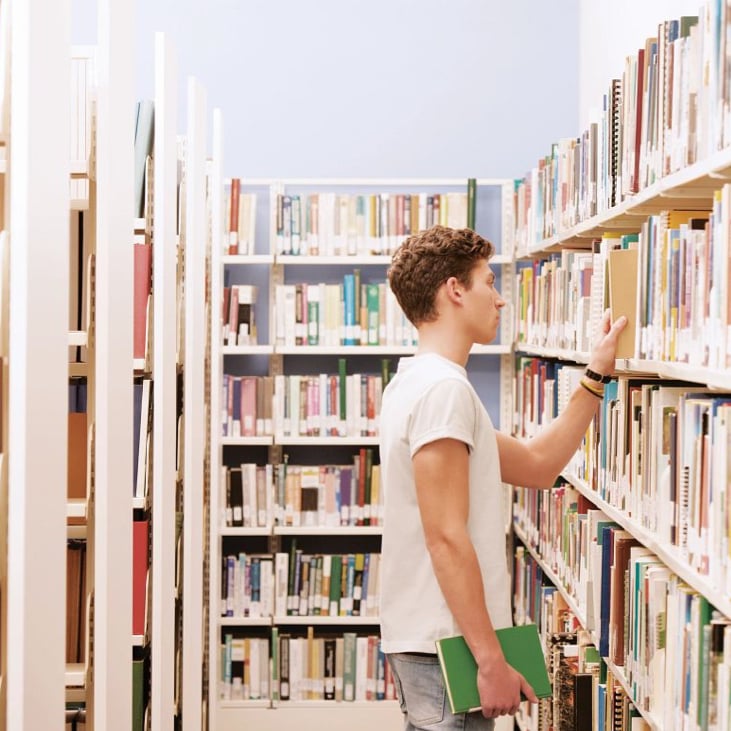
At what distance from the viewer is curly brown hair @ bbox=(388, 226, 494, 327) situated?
1921mm

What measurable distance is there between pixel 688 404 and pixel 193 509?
1583 millimetres

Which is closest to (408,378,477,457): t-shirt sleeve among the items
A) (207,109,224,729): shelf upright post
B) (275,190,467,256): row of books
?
(207,109,224,729): shelf upright post

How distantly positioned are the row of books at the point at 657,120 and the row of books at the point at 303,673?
2.08 m

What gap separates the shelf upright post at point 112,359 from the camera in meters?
1.71

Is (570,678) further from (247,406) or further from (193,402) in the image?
(247,406)

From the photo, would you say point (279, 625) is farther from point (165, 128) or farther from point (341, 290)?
point (165, 128)

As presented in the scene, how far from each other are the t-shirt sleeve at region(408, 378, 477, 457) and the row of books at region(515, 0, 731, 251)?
0.60 metres

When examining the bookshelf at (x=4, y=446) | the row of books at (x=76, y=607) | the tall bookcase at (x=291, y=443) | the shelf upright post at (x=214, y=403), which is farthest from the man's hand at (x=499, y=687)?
the tall bookcase at (x=291, y=443)

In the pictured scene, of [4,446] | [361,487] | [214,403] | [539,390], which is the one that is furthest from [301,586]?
[4,446]

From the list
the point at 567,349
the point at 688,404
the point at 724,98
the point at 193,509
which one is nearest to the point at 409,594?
the point at 688,404

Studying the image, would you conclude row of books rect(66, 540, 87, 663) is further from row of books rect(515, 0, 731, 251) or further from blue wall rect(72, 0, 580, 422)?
blue wall rect(72, 0, 580, 422)

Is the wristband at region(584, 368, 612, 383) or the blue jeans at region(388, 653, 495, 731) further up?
the wristband at region(584, 368, 612, 383)

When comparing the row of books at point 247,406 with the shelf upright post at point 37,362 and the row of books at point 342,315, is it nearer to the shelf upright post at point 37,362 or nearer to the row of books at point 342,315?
the row of books at point 342,315

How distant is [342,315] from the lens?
4.25 metres
